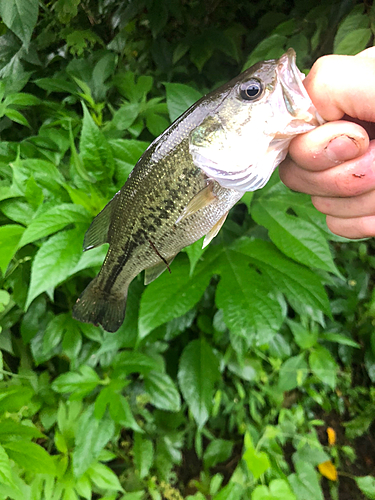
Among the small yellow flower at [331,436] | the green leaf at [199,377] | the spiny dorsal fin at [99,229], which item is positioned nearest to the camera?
the spiny dorsal fin at [99,229]

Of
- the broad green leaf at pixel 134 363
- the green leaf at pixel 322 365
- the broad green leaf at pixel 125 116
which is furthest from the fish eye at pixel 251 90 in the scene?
the green leaf at pixel 322 365

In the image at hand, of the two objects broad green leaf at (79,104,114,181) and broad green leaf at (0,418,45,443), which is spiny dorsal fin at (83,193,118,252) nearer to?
broad green leaf at (79,104,114,181)

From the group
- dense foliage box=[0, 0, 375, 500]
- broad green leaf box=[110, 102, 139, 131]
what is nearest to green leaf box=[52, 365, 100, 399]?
dense foliage box=[0, 0, 375, 500]

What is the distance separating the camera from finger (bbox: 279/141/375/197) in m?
0.42

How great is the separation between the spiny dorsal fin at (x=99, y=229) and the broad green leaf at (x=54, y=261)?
0.72 ft

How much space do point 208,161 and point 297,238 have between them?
0.46 m

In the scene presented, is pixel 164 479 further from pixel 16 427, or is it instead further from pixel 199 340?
pixel 16 427

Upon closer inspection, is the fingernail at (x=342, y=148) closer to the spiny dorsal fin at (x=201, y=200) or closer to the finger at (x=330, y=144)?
the finger at (x=330, y=144)

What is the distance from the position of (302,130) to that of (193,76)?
958 millimetres

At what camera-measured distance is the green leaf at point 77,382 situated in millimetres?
841


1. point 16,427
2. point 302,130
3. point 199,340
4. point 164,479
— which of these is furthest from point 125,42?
point 164,479

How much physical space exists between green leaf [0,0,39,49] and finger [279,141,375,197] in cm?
77

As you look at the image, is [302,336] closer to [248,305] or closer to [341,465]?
[248,305]

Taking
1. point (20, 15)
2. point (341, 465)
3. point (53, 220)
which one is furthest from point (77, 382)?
point (341, 465)
